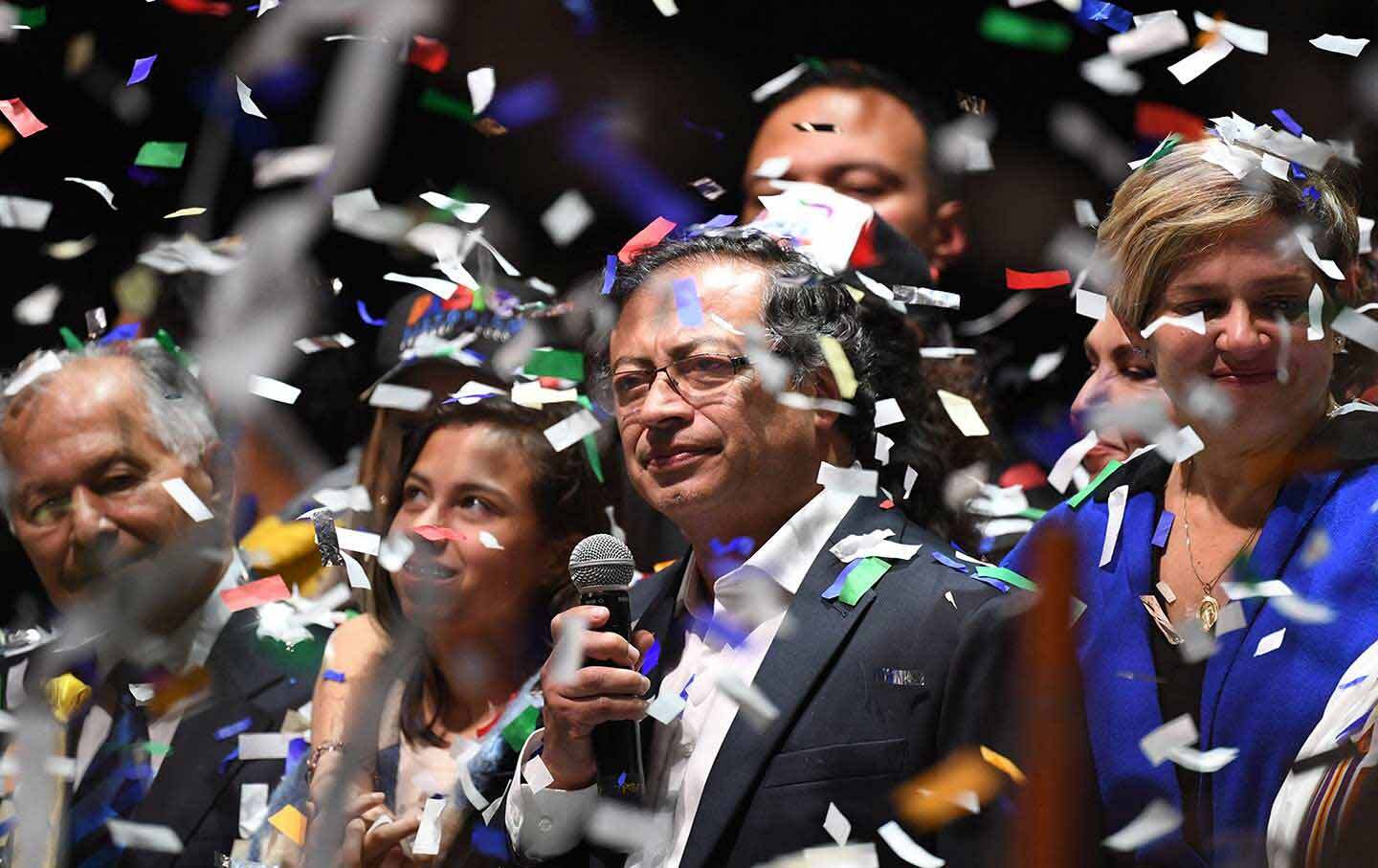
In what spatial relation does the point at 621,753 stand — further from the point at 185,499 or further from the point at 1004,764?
the point at 185,499

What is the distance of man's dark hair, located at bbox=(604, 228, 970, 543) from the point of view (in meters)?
2.64

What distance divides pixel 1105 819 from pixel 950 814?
189mm

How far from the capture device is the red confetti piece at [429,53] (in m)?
3.73

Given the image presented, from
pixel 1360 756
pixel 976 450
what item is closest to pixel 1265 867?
pixel 1360 756

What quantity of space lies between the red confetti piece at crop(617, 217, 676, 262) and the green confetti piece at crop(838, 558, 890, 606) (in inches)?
24.3

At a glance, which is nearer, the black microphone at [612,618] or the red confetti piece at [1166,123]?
the black microphone at [612,618]

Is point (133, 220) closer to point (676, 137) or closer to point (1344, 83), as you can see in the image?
point (676, 137)

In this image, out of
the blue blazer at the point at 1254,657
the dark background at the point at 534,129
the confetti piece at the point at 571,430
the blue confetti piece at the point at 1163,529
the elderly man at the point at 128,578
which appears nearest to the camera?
the blue blazer at the point at 1254,657

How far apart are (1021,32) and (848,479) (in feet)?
4.09

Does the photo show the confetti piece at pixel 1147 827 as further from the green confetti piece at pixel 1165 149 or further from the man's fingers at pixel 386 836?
the man's fingers at pixel 386 836

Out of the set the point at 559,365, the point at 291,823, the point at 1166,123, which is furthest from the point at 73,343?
the point at 1166,123

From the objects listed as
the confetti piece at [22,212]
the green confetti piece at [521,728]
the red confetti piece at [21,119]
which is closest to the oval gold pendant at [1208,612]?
the green confetti piece at [521,728]

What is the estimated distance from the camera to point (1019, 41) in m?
3.44

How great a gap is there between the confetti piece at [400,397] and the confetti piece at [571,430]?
0.25 m
